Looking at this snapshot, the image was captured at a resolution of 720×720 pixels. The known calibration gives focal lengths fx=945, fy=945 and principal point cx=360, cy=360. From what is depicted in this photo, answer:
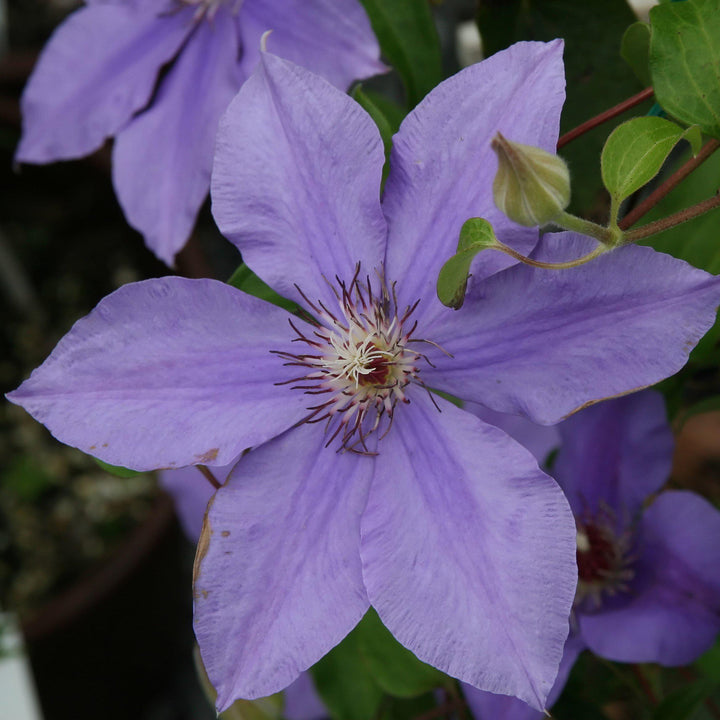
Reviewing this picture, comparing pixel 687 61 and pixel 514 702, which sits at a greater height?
pixel 687 61

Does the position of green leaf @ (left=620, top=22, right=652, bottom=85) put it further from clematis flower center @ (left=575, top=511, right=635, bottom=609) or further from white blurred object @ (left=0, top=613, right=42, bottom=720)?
white blurred object @ (left=0, top=613, right=42, bottom=720)

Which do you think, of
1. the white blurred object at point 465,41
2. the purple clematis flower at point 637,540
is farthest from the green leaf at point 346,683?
the white blurred object at point 465,41

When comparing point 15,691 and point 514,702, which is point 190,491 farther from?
point 15,691

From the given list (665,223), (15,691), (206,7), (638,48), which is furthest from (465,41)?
(15,691)

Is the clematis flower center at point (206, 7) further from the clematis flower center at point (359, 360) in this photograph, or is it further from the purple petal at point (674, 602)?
the purple petal at point (674, 602)

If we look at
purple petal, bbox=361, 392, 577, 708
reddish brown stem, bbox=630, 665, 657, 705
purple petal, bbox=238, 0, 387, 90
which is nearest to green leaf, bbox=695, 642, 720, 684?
reddish brown stem, bbox=630, 665, 657, 705
